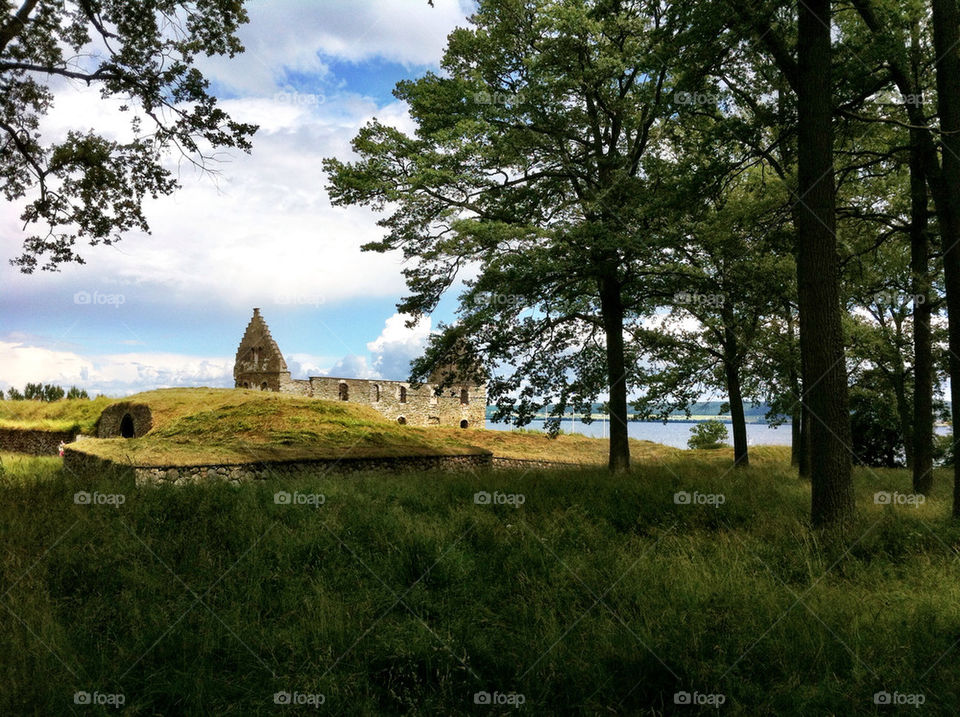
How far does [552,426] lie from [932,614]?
33.9 ft

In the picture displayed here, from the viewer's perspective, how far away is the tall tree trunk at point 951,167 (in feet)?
29.3

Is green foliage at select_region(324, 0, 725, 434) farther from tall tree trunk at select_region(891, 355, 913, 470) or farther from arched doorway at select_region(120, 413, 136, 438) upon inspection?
arched doorway at select_region(120, 413, 136, 438)

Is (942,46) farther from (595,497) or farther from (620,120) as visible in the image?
(595,497)

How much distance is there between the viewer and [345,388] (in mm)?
33812

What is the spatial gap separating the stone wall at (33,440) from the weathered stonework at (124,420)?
3263 mm

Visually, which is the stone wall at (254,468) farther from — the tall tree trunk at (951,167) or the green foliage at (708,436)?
the green foliage at (708,436)

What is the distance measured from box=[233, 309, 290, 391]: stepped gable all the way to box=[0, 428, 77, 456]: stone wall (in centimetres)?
908

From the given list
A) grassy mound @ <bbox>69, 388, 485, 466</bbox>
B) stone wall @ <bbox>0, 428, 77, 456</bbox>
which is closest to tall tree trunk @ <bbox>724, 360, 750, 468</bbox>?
grassy mound @ <bbox>69, 388, 485, 466</bbox>

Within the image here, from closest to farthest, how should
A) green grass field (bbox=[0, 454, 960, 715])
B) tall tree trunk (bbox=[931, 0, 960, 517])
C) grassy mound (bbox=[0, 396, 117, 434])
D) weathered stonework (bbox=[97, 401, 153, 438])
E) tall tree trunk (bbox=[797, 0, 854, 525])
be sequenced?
green grass field (bbox=[0, 454, 960, 715]), tall tree trunk (bbox=[797, 0, 854, 525]), tall tree trunk (bbox=[931, 0, 960, 517]), weathered stonework (bbox=[97, 401, 153, 438]), grassy mound (bbox=[0, 396, 117, 434])

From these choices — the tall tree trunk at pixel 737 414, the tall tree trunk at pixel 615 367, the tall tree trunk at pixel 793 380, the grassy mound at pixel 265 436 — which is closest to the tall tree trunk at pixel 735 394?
the tall tree trunk at pixel 737 414

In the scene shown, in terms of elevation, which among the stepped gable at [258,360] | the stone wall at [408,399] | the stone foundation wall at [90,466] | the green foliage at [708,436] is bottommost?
the green foliage at [708,436]

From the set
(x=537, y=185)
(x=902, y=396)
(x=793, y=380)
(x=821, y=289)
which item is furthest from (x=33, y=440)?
(x=902, y=396)

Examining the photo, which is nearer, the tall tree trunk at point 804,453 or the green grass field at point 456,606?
the green grass field at point 456,606

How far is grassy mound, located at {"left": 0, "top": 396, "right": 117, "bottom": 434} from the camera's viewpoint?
1246 inches
